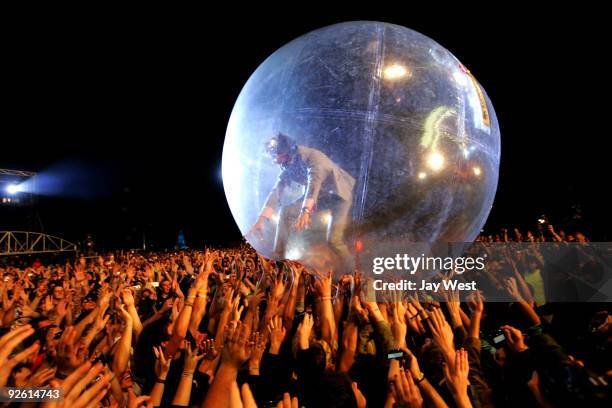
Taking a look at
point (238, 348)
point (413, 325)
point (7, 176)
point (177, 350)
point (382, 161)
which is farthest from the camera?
point (7, 176)

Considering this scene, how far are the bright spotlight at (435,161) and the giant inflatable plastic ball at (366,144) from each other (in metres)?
0.01

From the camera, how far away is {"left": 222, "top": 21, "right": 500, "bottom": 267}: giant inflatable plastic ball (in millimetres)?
4059

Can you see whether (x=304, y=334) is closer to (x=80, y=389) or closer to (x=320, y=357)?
(x=320, y=357)

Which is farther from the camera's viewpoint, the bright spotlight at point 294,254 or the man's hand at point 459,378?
the bright spotlight at point 294,254

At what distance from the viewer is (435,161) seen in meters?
4.20

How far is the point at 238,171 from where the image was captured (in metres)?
4.79

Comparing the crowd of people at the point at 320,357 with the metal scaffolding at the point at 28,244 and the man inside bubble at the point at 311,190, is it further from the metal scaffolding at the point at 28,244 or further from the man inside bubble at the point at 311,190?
the metal scaffolding at the point at 28,244

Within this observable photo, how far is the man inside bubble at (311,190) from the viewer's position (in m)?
4.04

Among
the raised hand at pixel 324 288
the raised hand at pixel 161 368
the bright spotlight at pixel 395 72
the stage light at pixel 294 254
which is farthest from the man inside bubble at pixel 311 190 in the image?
the raised hand at pixel 161 368

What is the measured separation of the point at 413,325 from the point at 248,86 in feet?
11.7

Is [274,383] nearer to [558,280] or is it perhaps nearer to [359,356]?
[359,356]

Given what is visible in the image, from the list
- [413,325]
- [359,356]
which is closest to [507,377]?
[359,356]

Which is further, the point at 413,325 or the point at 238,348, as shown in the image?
the point at 413,325

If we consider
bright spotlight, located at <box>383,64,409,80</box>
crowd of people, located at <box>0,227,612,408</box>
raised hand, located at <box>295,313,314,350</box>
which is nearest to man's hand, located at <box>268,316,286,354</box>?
crowd of people, located at <box>0,227,612,408</box>
